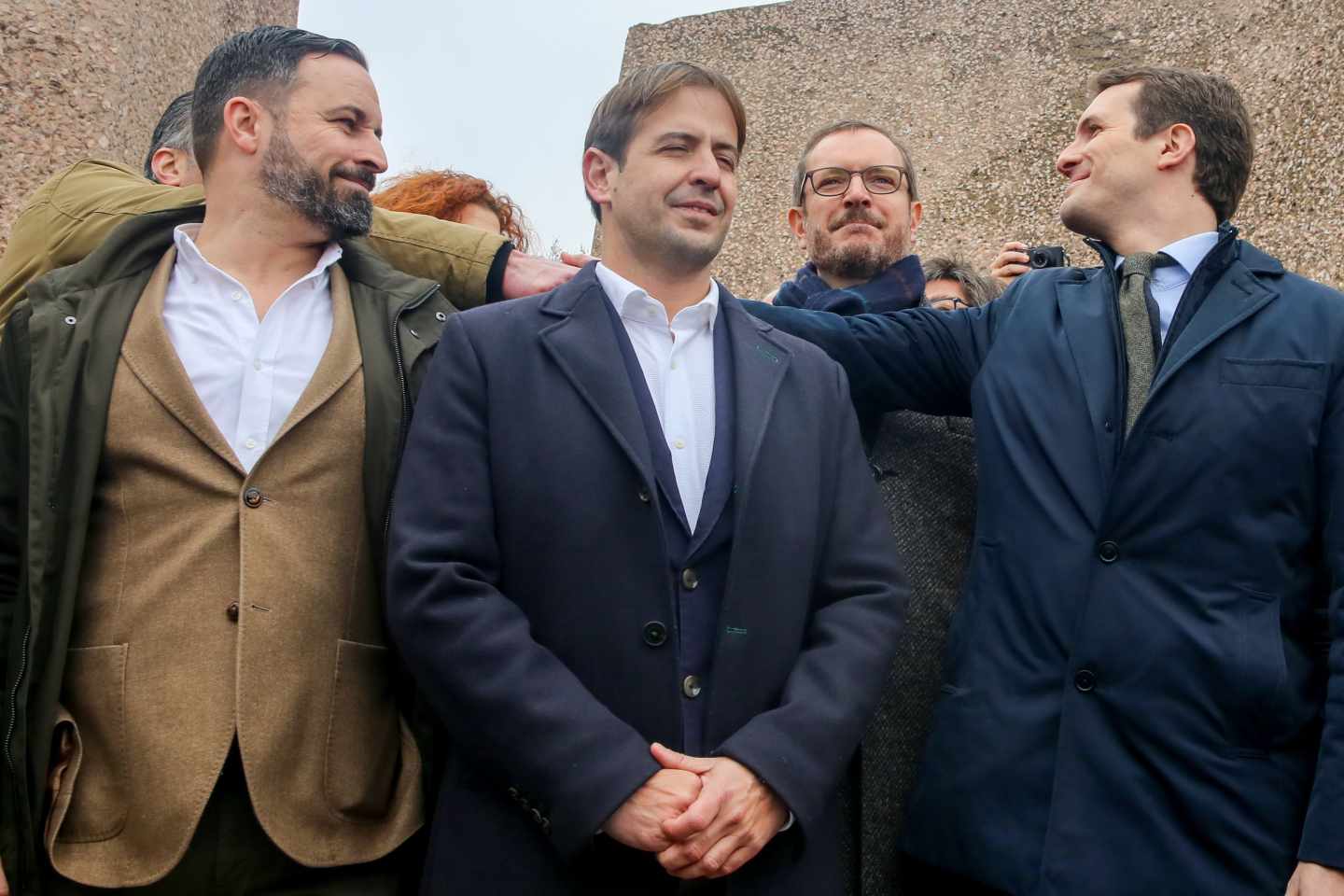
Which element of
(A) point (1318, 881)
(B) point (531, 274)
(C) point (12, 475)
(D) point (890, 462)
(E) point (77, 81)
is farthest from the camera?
(E) point (77, 81)

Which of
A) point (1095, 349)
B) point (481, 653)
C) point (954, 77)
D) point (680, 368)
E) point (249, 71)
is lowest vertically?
point (481, 653)

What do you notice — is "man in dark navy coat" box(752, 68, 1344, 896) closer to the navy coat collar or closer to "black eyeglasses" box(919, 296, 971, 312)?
the navy coat collar

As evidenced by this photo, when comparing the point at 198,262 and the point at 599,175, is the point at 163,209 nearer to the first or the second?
the point at 198,262

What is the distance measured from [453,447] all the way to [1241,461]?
3.81ft

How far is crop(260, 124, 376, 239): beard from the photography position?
198 cm

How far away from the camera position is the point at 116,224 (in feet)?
6.77

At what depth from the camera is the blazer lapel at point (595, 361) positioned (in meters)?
1.67

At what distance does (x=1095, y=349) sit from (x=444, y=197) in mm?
1658

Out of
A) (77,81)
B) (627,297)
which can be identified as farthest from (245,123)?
(77,81)

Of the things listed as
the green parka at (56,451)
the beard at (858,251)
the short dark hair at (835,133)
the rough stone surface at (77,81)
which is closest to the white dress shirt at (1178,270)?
the beard at (858,251)

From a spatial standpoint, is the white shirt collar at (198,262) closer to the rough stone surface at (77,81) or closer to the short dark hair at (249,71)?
the short dark hair at (249,71)

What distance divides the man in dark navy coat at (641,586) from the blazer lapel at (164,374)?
300 mm

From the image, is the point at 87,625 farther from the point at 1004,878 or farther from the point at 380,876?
the point at 1004,878

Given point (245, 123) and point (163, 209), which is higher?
point (245, 123)
